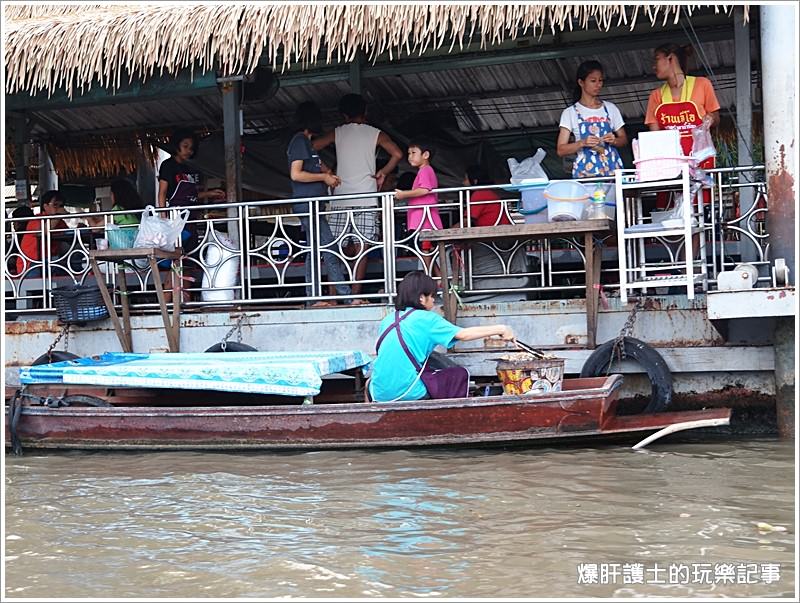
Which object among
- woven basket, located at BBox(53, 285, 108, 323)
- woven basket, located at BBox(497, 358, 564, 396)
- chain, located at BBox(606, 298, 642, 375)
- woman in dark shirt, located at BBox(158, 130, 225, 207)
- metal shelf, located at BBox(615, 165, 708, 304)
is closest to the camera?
woven basket, located at BBox(497, 358, 564, 396)

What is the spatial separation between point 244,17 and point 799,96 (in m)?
4.25

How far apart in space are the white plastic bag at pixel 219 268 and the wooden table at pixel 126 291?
301 millimetres

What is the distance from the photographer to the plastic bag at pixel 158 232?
8.41 m

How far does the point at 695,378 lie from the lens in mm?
7379

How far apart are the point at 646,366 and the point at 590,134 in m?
1.97

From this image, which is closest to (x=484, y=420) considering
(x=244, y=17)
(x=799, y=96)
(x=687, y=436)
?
(x=687, y=436)

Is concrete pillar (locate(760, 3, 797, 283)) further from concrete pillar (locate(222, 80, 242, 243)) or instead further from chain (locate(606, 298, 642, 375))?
concrete pillar (locate(222, 80, 242, 243))

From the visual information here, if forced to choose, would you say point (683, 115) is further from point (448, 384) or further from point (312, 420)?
point (312, 420)

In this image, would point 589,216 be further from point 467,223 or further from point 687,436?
point 687,436

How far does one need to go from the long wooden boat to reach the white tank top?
2.06 m

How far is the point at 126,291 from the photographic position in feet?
28.6

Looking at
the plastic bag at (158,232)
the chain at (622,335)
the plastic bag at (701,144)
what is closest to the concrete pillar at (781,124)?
the plastic bag at (701,144)

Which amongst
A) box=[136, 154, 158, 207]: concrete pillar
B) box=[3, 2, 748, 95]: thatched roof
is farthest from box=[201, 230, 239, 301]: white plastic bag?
box=[136, 154, 158, 207]: concrete pillar

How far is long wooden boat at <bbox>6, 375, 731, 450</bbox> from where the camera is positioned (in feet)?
21.7
